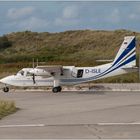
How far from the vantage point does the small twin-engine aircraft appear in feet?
119

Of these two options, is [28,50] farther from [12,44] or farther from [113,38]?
[113,38]

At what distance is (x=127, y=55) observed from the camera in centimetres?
3644

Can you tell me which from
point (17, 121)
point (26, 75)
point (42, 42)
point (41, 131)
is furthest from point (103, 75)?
point (42, 42)

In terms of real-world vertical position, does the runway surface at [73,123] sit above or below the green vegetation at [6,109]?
below

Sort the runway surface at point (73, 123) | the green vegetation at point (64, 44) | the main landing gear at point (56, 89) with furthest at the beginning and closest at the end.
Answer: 1. the green vegetation at point (64, 44)
2. the main landing gear at point (56, 89)
3. the runway surface at point (73, 123)

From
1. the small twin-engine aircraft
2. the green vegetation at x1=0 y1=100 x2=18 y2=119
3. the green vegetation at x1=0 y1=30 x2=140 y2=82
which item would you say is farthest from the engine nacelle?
the green vegetation at x1=0 y1=30 x2=140 y2=82

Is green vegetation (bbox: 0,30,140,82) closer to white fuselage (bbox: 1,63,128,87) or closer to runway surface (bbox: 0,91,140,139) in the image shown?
white fuselage (bbox: 1,63,128,87)

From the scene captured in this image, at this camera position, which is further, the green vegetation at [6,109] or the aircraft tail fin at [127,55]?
the aircraft tail fin at [127,55]

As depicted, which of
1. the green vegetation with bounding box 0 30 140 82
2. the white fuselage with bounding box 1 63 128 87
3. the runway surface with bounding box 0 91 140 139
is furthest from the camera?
the green vegetation with bounding box 0 30 140 82

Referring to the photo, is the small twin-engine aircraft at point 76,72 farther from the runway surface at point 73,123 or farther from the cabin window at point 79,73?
the runway surface at point 73,123

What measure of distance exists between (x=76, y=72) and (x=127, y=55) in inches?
151

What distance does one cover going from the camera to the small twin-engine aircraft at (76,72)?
36250mm

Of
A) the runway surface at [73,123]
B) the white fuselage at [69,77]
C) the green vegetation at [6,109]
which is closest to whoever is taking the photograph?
the runway surface at [73,123]

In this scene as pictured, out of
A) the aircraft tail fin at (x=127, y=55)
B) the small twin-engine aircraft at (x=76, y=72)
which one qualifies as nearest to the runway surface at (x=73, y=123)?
the small twin-engine aircraft at (x=76, y=72)
